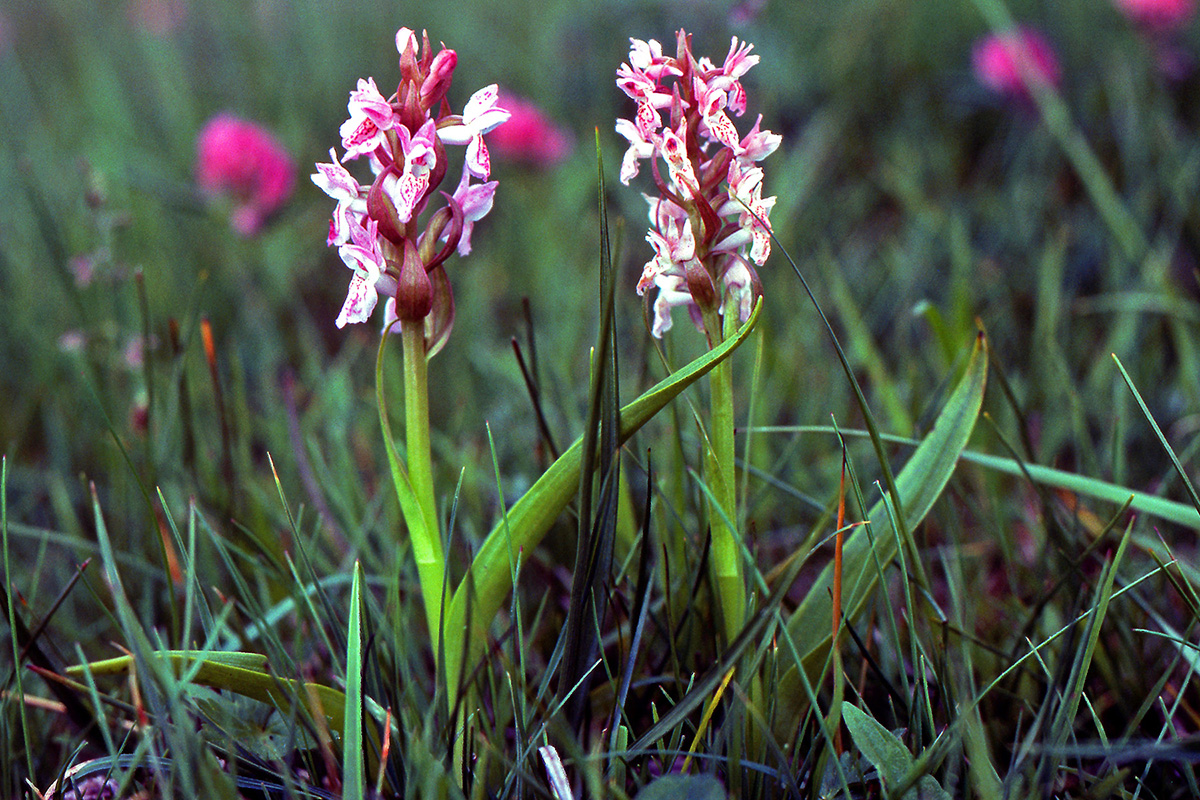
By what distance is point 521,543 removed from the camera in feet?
2.22

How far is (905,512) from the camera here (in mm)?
739

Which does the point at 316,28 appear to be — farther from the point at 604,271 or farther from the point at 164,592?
the point at 604,271

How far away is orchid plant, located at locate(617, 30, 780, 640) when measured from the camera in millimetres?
633

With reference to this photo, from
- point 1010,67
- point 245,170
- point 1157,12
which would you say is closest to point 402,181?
point 245,170

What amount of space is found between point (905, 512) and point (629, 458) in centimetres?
46

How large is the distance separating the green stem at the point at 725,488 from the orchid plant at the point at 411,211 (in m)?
0.21

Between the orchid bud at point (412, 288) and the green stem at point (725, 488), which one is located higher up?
the orchid bud at point (412, 288)

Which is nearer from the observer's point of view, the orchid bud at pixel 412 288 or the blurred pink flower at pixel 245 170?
the orchid bud at pixel 412 288

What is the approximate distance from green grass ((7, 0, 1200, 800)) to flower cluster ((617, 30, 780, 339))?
87 millimetres

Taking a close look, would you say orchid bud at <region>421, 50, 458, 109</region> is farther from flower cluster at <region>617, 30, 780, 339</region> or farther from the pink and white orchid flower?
flower cluster at <region>617, 30, 780, 339</region>

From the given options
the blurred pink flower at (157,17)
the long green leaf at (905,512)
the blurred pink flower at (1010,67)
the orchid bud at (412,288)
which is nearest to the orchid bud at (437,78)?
the orchid bud at (412,288)

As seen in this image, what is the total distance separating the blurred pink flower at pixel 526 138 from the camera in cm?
200

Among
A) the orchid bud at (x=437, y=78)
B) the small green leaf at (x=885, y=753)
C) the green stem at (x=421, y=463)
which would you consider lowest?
the small green leaf at (x=885, y=753)

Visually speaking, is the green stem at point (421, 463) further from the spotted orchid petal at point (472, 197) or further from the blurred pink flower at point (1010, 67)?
the blurred pink flower at point (1010, 67)
